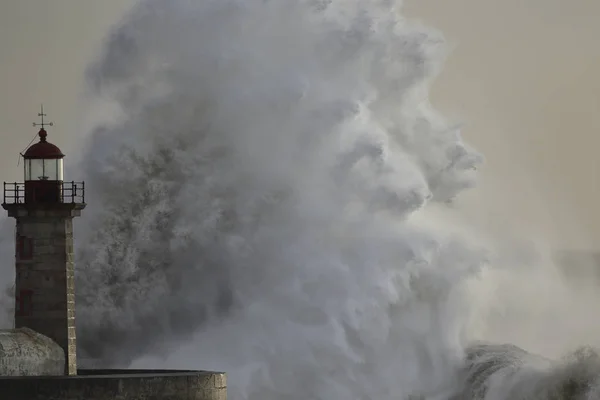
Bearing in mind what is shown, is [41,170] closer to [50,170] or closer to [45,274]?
[50,170]

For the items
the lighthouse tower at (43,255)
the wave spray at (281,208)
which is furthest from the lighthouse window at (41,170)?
the wave spray at (281,208)

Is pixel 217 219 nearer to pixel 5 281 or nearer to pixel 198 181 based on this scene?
pixel 198 181

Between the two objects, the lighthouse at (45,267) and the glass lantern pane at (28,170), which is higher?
the glass lantern pane at (28,170)

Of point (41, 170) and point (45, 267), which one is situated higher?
point (41, 170)

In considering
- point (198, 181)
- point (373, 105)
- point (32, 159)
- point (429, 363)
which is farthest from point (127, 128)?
point (32, 159)

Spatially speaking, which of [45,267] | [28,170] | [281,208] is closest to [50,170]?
[28,170]

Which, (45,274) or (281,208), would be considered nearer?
(45,274)

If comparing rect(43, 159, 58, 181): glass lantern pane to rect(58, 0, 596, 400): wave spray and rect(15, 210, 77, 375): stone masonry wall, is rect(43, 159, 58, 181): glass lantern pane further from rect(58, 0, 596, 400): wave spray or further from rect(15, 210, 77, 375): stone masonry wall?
rect(58, 0, 596, 400): wave spray

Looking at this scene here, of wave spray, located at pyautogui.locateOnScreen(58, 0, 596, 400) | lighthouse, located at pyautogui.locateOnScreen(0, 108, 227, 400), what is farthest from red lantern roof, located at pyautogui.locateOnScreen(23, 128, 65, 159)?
wave spray, located at pyautogui.locateOnScreen(58, 0, 596, 400)

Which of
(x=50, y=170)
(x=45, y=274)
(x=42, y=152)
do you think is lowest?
(x=45, y=274)

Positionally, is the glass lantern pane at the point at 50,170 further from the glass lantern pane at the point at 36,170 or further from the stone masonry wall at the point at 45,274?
the stone masonry wall at the point at 45,274

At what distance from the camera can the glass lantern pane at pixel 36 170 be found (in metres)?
27.6

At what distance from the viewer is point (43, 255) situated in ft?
90.0

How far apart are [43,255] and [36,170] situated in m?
1.11
